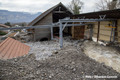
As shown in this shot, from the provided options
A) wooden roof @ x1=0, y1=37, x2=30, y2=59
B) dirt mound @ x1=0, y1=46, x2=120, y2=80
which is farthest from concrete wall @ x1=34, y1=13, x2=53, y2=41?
dirt mound @ x1=0, y1=46, x2=120, y2=80

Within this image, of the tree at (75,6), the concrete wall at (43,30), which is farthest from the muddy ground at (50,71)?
the tree at (75,6)

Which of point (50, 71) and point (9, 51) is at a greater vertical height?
point (9, 51)

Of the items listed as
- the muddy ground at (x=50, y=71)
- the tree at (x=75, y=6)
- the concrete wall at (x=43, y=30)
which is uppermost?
the tree at (x=75, y=6)

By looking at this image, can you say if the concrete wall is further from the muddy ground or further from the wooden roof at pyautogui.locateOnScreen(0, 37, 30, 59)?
the muddy ground

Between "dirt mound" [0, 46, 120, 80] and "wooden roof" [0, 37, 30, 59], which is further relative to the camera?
"wooden roof" [0, 37, 30, 59]

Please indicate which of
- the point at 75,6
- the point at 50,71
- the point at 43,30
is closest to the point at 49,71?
the point at 50,71

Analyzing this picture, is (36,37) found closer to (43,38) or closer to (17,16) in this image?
(43,38)

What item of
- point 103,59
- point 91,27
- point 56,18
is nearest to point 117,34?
point 91,27

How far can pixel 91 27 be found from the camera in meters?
10.7

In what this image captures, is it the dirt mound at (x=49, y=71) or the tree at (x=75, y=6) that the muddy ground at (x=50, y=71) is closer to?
the dirt mound at (x=49, y=71)

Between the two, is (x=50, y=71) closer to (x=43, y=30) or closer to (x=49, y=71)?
(x=49, y=71)

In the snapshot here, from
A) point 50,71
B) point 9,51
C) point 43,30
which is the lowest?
point 50,71

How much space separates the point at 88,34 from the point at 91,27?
3.60ft

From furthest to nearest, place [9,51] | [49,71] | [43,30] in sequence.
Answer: [43,30]
[9,51]
[49,71]
